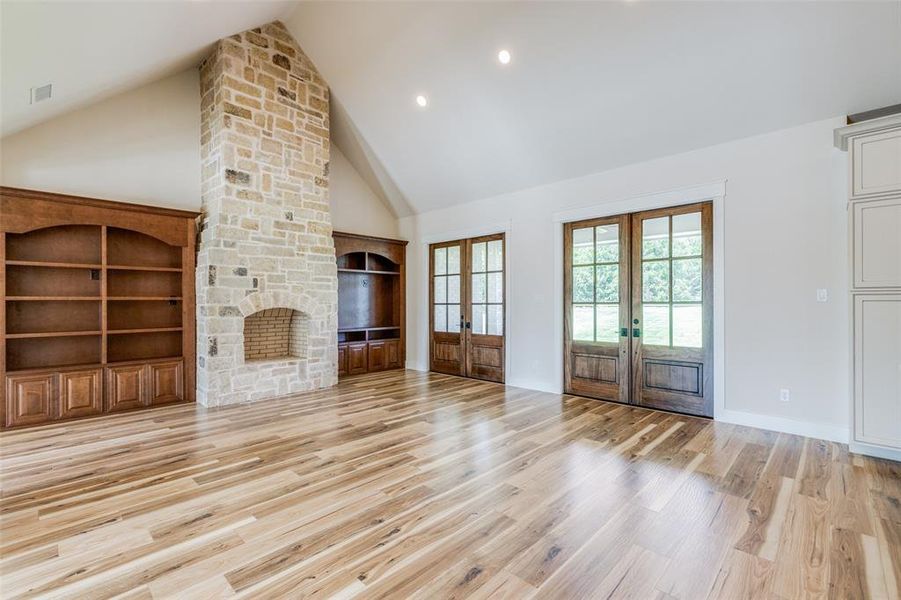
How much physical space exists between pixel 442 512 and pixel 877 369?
12.1 feet

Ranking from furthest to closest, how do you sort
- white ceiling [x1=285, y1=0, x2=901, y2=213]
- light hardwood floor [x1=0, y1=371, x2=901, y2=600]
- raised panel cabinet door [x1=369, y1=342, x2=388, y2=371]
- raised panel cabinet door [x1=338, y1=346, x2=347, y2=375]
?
raised panel cabinet door [x1=369, y1=342, x2=388, y2=371], raised panel cabinet door [x1=338, y1=346, x2=347, y2=375], white ceiling [x1=285, y1=0, x2=901, y2=213], light hardwood floor [x1=0, y1=371, x2=901, y2=600]

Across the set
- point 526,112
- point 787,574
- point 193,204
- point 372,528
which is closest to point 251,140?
point 193,204

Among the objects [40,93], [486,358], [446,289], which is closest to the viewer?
[40,93]

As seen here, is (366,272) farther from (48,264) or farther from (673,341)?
(673,341)

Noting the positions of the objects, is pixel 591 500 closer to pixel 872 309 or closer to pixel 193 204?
pixel 872 309

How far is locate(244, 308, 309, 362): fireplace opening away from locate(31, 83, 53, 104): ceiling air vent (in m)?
3.19

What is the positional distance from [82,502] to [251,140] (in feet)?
14.7

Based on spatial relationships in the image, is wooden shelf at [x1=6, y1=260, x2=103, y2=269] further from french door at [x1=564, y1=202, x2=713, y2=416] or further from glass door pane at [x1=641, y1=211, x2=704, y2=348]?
glass door pane at [x1=641, y1=211, x2=704, y2=348]

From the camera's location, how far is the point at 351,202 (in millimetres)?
7566

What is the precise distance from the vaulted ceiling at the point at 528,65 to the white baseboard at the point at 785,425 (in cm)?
290

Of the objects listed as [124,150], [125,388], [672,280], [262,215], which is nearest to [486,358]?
[672,280]

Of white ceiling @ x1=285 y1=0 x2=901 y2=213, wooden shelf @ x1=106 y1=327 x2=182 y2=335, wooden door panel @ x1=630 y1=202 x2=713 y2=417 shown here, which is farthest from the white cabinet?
wooden shelf @ x1=106 y1=327 x2=182 y2=335

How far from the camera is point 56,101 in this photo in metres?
4.32

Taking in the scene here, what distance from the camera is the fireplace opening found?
6.25m
